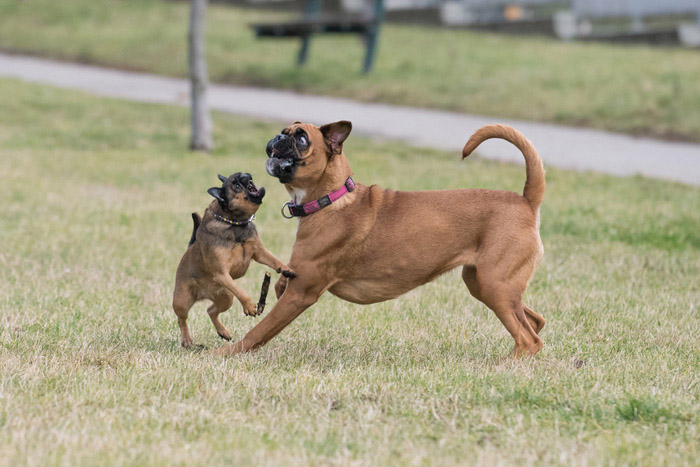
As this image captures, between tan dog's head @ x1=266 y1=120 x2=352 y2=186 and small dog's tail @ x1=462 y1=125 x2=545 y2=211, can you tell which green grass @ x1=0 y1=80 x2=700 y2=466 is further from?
tan dog's head @ x1=266 y1=120 x2=352 y2=186

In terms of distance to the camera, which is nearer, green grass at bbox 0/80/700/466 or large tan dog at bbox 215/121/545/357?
green grass at bbox 0/80/700/466

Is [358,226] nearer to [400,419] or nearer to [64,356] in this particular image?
[400,419]

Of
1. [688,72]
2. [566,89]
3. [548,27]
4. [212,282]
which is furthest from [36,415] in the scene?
[548,27]

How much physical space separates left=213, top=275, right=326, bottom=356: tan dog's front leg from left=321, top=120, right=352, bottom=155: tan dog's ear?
2.54 feet

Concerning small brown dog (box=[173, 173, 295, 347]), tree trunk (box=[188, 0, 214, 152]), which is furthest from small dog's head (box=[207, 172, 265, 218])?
tree trunk (box=[188, 0, 214, 152])

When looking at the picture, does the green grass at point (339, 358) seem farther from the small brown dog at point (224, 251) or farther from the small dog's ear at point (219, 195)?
the small dog's ear at point (219, 195)

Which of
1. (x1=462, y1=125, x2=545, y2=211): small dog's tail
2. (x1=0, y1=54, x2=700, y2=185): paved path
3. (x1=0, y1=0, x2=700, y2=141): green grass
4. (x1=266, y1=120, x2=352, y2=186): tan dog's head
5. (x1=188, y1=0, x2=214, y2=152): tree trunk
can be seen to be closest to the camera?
(x1=266, y1=120, x2=352, y2=186): tan dog's head

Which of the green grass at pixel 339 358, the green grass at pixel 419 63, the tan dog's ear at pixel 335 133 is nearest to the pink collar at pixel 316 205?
the tan dog's ear at pixel 335 133

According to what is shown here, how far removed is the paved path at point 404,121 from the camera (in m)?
13.2

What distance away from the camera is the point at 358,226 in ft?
16.9

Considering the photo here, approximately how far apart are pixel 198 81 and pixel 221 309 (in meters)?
8.13

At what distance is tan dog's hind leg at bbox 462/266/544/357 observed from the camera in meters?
5.00

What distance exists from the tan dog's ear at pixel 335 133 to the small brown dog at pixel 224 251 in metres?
0.46

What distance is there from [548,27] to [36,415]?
2311cm
